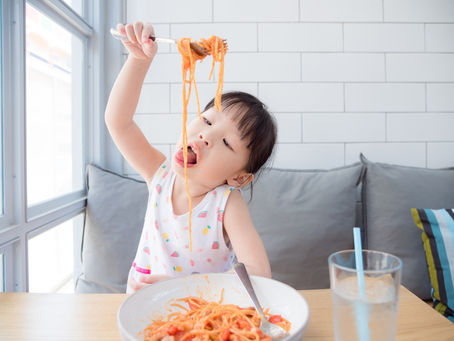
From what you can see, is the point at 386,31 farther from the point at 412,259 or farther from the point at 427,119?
the point at 412,259

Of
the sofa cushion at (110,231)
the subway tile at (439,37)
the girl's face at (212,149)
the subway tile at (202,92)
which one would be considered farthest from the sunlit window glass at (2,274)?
the subway tile at (439,37)

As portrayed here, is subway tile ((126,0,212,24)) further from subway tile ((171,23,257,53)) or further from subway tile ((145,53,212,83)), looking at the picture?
subway tile ((145,53,212,83))

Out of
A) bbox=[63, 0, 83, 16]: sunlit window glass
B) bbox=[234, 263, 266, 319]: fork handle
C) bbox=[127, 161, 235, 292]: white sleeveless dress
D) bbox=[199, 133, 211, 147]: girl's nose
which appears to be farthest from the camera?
bbox=[63, 0, 83, 16]: sunlit window glass

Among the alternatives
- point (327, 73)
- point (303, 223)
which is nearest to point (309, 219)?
point (303, 223)

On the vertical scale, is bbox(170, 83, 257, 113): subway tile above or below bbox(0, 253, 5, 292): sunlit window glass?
above

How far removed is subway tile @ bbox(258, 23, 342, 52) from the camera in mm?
1708

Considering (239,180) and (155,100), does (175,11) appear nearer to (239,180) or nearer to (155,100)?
(155,100)

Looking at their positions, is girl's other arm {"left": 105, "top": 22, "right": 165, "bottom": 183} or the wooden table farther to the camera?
girl's other arm {"left": 105, "top": 22, "right": 165, "bottom": 183}

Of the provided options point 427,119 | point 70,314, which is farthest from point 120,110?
point 427,119

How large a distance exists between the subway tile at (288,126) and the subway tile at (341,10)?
0.51m

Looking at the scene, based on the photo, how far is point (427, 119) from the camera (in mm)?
1769

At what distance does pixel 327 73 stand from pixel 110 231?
1.33 m

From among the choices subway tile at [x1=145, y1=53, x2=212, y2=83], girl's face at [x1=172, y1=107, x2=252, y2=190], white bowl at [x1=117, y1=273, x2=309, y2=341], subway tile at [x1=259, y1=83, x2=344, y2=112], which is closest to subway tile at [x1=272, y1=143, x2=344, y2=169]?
subway tile at [x1=259, y1=83, x2=344, y2=112]

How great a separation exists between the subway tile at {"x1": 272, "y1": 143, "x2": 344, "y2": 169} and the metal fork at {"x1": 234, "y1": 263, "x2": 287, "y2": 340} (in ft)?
3.86
